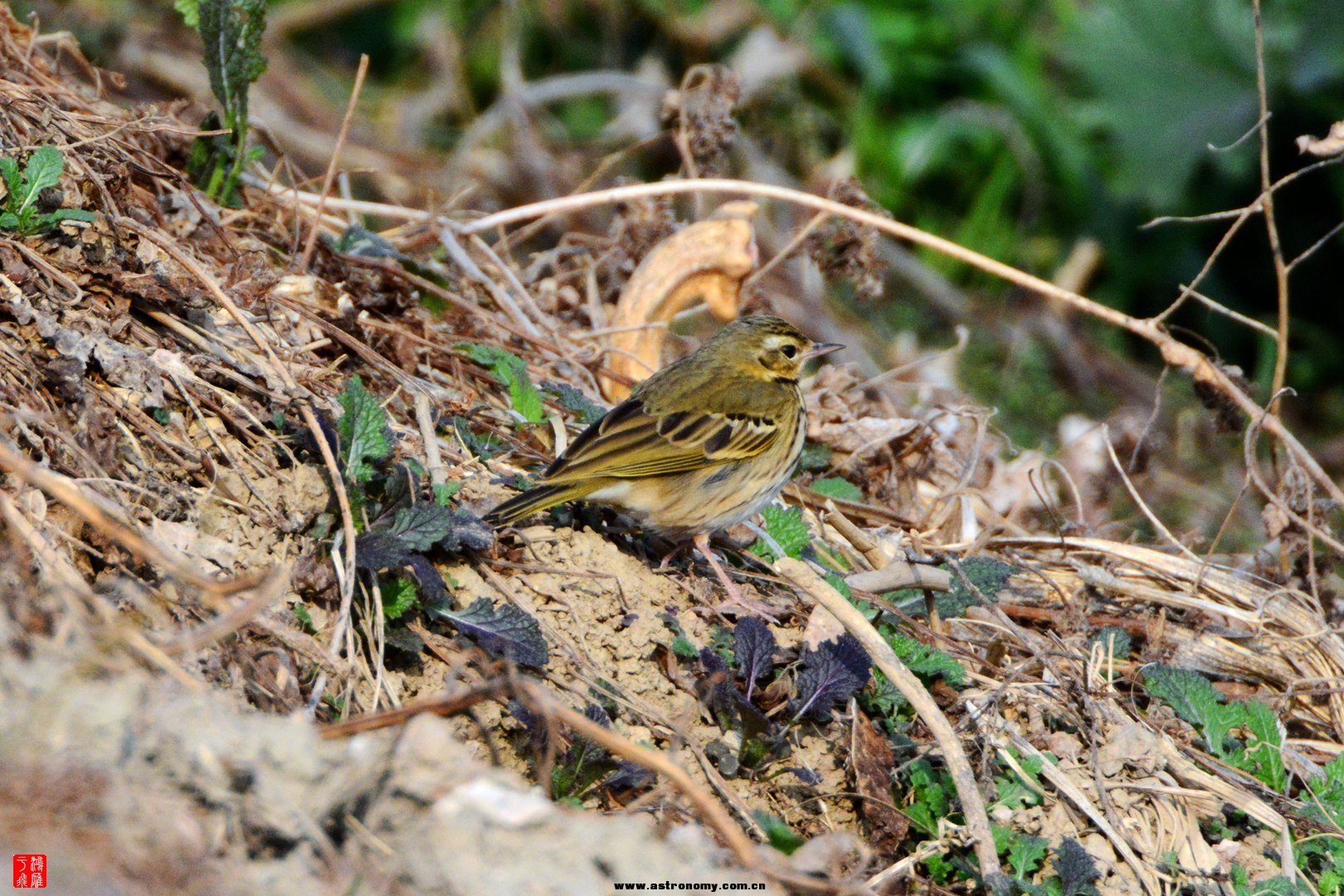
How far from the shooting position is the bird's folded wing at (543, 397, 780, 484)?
4.56 metres

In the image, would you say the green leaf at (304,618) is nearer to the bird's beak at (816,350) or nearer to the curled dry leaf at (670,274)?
the curled dry leaf at (670,274)

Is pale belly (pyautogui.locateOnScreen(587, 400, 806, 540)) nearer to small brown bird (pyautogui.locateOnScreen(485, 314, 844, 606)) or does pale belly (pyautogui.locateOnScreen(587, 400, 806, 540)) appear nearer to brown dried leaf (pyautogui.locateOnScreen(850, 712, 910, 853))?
small brown bird (pyautogui.locateOnScreen(485, 314, 844, 606))

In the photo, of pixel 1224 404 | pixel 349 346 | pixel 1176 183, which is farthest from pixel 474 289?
pixel 1176 183

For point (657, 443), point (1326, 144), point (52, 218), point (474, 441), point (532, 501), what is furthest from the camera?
point (657, 443)

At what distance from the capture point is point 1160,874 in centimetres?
375

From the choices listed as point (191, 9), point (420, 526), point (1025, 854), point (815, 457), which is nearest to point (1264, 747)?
point (1025, 854)

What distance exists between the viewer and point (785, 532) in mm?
4766

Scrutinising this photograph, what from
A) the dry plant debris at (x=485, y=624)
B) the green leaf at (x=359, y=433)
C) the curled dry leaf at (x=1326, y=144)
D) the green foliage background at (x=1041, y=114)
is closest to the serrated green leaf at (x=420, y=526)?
the dry plant debris at (x=485, y=624)

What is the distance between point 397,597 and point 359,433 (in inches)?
19.4

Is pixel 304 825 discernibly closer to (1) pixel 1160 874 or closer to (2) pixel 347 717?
(2) pixel 347 717

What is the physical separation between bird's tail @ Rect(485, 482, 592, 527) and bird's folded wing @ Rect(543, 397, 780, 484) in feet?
0.11

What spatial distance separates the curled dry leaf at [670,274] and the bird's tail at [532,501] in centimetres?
165

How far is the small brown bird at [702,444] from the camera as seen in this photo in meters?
4.57

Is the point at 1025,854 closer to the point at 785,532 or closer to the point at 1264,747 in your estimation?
the point at 1264,747
